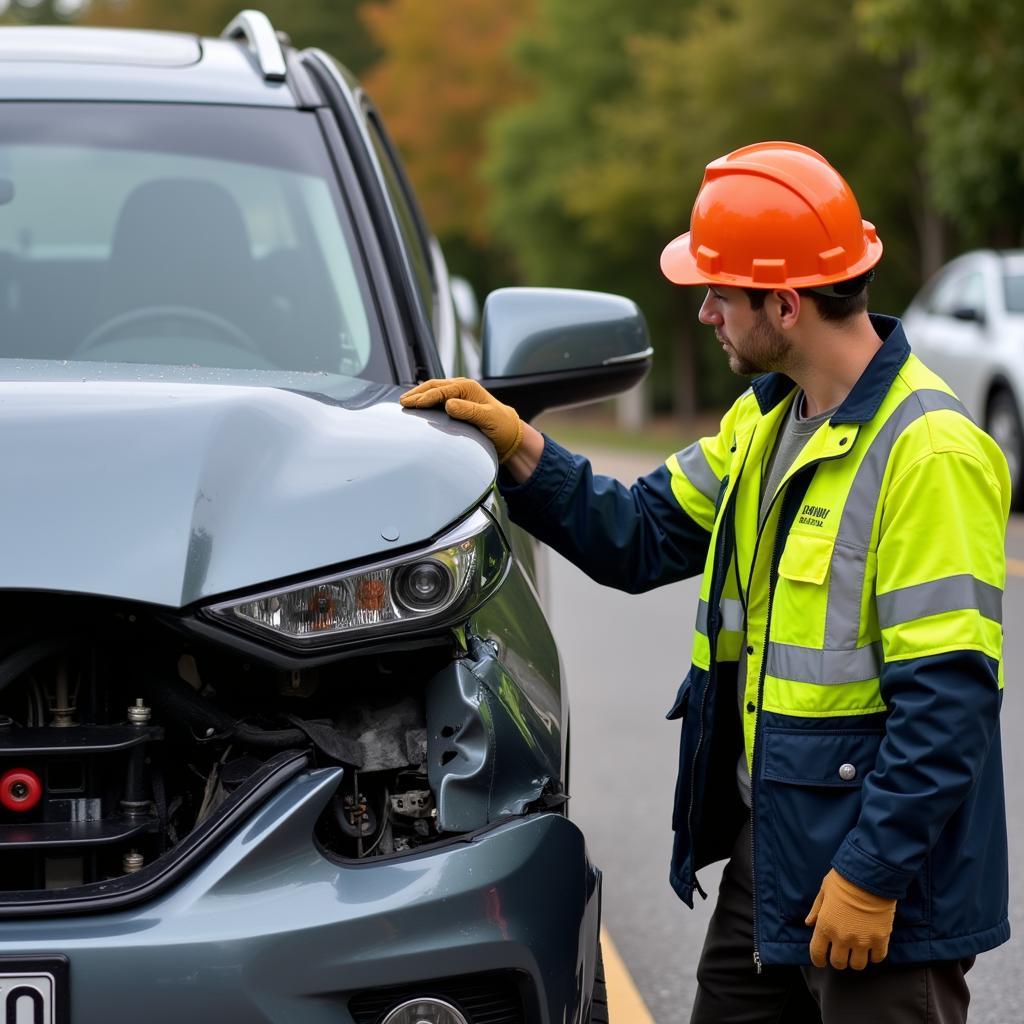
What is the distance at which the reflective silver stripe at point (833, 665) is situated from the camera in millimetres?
2564

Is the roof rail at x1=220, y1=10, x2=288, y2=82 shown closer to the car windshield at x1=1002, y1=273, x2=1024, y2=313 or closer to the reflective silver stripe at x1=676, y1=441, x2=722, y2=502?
the reflective silver stripe at x1=676, y1=441, x2=722, y2=502

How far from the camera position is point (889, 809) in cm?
242

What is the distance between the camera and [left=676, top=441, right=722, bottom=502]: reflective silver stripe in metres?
3.17

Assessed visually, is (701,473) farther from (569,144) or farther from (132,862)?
(569,144)

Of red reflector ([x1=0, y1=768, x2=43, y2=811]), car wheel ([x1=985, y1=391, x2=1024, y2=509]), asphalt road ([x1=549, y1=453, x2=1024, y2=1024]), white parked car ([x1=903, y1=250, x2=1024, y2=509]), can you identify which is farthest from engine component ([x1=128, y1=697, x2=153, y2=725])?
car wheel ([x1=985, y1=391, x2=1024, y2=509])

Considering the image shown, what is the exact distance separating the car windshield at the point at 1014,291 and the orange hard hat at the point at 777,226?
1112 centimetres

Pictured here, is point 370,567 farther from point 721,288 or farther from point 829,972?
point 829,972

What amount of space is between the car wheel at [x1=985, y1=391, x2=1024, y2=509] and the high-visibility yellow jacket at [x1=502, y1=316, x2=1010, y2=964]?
32.5ft

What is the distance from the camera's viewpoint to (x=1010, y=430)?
1263 cm

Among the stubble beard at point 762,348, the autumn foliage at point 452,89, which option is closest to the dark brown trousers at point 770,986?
the stubble beard at point 762,348

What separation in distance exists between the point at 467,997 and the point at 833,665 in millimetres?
683

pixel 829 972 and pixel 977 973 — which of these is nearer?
pixel 829 972

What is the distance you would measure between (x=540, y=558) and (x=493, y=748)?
149 centimetres

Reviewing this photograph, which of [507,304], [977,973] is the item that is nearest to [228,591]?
[507,304]
